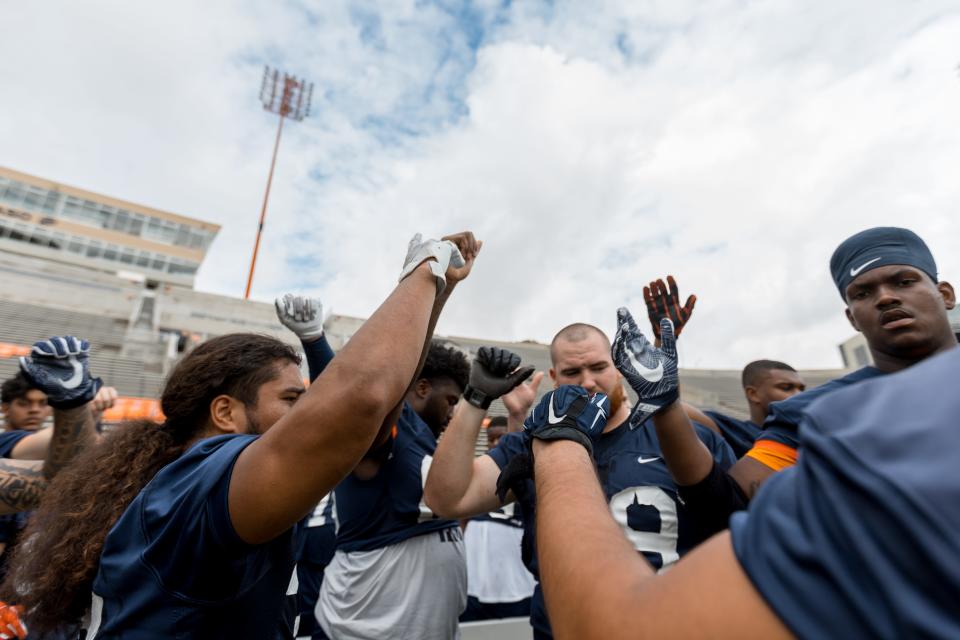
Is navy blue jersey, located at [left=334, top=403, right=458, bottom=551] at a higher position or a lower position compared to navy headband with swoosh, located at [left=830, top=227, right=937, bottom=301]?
lower

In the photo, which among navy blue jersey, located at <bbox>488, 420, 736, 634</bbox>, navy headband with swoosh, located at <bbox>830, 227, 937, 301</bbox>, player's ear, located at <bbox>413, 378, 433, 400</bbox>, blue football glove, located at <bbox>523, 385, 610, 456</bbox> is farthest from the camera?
player's ear, located at <bbox>413, 378, 433, 400</bbox>

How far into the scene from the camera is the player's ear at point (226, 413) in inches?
60.9

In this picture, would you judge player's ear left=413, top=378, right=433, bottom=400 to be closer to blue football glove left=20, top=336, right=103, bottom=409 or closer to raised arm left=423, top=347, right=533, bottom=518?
raised arm left=423, top=347, right=533, bottom=518

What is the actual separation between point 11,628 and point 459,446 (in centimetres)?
166

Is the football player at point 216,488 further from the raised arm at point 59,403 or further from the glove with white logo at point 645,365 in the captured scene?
the raised arm at point 59,403

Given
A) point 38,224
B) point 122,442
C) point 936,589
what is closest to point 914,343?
point 936,589

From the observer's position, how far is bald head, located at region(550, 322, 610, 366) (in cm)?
251

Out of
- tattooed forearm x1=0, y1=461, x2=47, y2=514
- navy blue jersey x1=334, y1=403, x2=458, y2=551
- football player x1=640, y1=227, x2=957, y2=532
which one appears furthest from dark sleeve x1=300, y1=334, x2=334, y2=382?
football player x1=640, y1=227, x2=957, y2=532

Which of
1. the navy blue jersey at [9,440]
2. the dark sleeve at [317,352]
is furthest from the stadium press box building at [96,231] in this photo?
the dark sleeve at [317,352]

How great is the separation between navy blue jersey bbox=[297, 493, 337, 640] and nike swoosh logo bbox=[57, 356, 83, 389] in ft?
5.65

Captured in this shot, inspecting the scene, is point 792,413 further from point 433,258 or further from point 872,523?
point 872,523

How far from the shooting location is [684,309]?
234 centimetres

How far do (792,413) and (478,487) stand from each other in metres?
1.33

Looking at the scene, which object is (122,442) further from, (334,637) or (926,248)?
(926,248)
